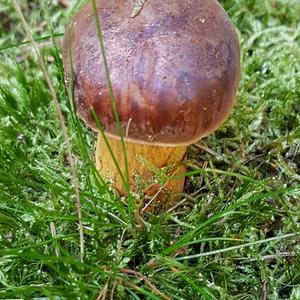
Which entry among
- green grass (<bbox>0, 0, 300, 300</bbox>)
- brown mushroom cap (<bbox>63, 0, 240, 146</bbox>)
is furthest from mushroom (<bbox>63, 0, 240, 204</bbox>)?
green grass (<bbox>0, 0, 300, 300</bbox>)

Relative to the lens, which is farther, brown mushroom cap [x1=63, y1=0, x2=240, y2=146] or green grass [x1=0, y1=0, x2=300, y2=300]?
green grass [x1=0, y1=0, x2=300, y2=300]

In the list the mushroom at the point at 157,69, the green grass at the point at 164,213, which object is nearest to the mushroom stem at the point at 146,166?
the green grass at the point at 164,213

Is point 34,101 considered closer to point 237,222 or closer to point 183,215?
point 183,215

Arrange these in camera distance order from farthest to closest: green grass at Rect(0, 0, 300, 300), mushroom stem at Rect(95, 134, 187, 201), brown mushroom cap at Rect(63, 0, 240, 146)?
mushroom stem at Rect(95, 134, 187, 201)
green grass at Rect(0, 0, 300, 300)
brown mushroom cap at Rect(63, 0, 240, 146)

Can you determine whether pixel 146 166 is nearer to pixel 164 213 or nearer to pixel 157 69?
pixel 164 213

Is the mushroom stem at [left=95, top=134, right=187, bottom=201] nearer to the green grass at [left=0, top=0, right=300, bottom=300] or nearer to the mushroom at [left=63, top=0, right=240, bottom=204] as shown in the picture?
the green grass at [left=0, top=0, right=300, bottom=300]

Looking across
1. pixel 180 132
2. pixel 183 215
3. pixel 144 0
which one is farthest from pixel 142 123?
pixel 183 215
